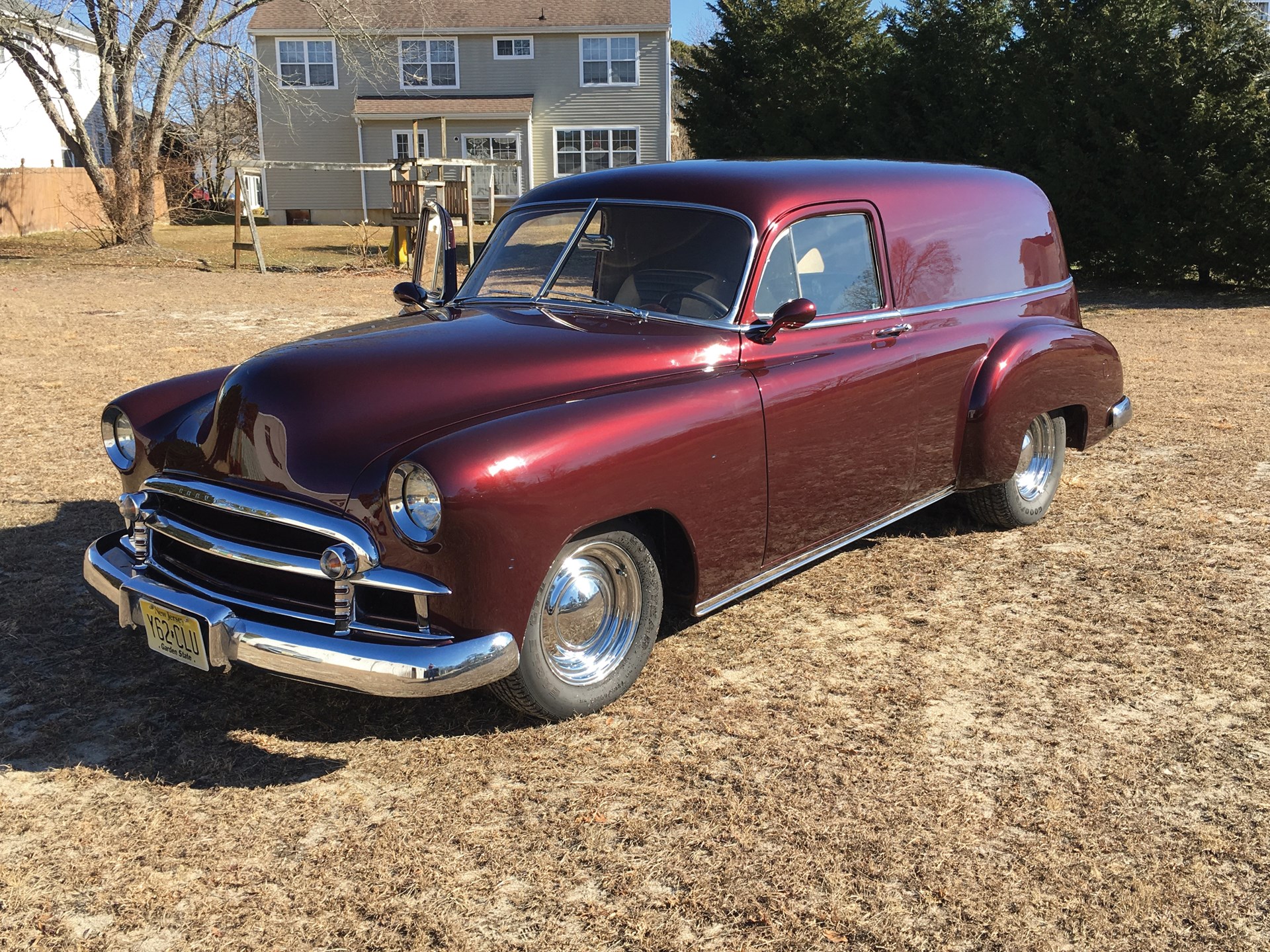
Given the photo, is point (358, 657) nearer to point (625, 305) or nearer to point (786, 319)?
point (625, 305)

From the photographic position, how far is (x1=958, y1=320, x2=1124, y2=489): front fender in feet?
16.8

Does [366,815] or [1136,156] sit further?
[1136,156]

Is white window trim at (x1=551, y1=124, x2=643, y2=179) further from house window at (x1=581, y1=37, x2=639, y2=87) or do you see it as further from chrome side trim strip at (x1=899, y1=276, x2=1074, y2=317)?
chrome side trim strip at (x1=899, y1=276, x2=1074, y2=317)

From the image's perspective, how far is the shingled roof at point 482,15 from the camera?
110ft

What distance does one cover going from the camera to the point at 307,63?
114ft

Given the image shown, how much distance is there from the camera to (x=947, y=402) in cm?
498

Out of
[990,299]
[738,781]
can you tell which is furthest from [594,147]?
[738,781]

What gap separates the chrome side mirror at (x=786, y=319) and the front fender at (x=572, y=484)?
8.6 inches

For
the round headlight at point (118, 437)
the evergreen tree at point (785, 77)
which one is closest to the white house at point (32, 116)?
the evergreen tree at point (785, 77)

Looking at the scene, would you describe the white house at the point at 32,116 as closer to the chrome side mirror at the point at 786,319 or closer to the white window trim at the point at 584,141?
the white window trim at the point at 584,141

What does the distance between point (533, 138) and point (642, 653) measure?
32915 millimetres

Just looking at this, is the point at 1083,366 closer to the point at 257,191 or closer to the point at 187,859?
the point at 187,859

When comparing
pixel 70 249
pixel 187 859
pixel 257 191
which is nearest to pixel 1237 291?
pixel 187 859

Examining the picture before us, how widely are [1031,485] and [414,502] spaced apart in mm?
3855
